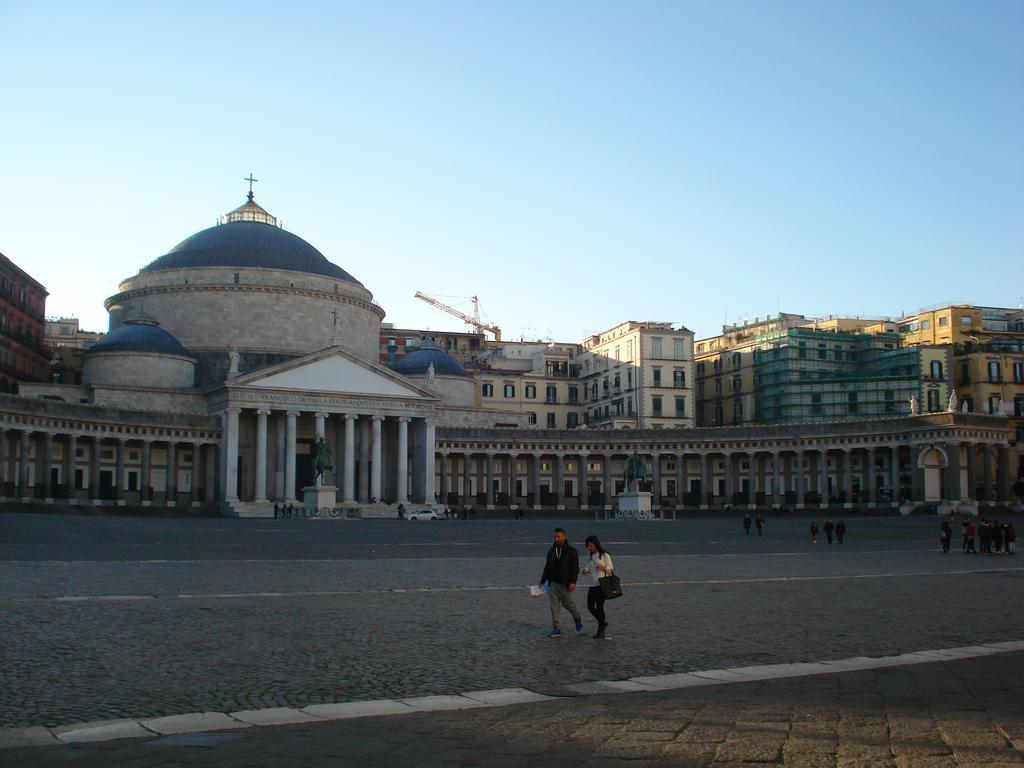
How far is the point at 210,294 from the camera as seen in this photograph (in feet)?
308

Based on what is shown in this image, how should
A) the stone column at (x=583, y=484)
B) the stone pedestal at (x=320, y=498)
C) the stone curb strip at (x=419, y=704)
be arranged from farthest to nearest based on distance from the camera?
the stone column at (x=583, y=484) → the stone pedestal at (x=320, y=498) → the stone curb strip at (x=419, y=704)

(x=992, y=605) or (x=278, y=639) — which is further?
(x=992, y=605)

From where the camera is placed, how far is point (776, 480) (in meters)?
90.5

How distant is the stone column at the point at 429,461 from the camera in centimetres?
8788

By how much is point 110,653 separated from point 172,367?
76132 millimetres

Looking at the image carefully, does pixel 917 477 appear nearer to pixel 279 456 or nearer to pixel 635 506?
pixel 635 506

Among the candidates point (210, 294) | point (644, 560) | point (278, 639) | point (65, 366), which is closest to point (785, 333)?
point (210, 294)

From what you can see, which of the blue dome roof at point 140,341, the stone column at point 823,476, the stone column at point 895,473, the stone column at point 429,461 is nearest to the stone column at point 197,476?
the blue dome roof at point 140,341

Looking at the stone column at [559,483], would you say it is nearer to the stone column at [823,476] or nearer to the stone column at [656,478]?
the stone column at [656,478]

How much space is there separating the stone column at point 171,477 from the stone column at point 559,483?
1211 inches

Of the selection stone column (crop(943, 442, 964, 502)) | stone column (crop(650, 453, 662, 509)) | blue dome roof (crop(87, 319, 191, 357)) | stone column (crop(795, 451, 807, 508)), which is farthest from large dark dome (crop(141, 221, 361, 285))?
stone column (crop(943, 442, 964, 502))

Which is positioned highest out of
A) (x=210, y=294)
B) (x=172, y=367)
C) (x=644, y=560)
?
(x=210, y=294)

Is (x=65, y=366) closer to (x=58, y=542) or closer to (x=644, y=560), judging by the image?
(x=58, y=542)

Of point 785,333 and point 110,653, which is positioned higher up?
point 785,333
